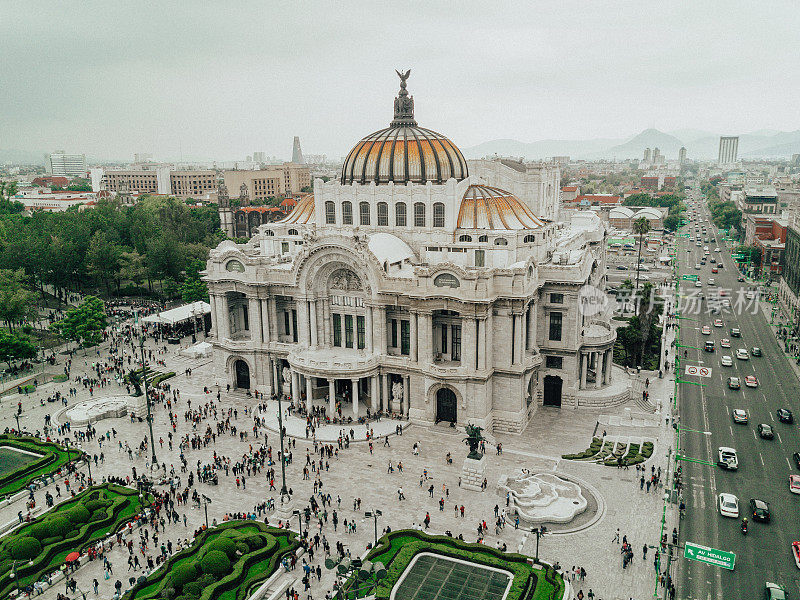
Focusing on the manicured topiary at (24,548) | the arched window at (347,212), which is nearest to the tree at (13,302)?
the arched window at (347,212)

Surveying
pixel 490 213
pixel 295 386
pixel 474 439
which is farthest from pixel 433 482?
pixel 490 213

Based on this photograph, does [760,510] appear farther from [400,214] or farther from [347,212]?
[347,212]

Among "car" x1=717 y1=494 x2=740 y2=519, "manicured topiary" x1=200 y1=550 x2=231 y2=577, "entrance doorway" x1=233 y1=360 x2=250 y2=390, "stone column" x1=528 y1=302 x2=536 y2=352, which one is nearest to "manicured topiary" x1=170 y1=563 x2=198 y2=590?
"manicured topiary" x1=200 y1=550 x2=231 y2=577

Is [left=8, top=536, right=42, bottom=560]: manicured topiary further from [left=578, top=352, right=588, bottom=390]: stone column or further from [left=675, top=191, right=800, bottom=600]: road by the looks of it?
[left=578, top=352, right=588, bottom=390]: stone column

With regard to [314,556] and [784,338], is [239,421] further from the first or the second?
[784,338]

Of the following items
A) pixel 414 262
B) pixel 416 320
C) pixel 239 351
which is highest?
pixel 414 262

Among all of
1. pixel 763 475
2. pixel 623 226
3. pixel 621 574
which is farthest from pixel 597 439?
pixel 623 226
